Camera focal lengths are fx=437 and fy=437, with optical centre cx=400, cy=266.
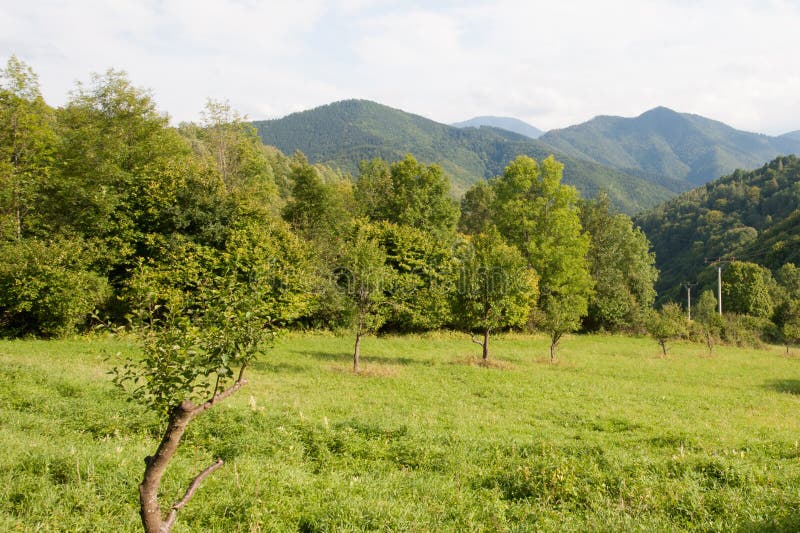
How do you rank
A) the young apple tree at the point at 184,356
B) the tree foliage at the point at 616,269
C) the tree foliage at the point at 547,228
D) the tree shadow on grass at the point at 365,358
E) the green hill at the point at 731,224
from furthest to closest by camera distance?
1. the green hill at the point at 731,224
2. the tree foliage at the point at 616,269
3. the tree foliage at the point at 547,228
4. the tree shadow on grass at the point at 365,358
5. the young apple tree at the point at 184,356

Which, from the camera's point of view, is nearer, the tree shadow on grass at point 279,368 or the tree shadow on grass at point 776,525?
the tree shadow on grass at point 776,525

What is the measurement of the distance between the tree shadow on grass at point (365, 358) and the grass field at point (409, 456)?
4710mm

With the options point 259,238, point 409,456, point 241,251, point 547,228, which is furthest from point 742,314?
point 409,456

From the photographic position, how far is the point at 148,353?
17.1 ft

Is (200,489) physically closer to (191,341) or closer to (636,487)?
(191,341)

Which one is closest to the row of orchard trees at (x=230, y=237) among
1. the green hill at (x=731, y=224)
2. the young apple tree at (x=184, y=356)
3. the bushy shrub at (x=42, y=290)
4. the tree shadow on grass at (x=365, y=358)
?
the bushy shrub at (x=42, y=290)

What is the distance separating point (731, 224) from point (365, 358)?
126 meters

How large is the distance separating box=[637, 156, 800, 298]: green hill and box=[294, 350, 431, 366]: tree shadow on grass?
9093 centimetres

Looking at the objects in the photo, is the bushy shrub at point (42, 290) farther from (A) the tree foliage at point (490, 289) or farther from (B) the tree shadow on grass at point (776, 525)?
(B) the tree shadow on grass at point (776, 525)

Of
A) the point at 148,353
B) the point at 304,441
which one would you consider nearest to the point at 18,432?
the point at 304,441

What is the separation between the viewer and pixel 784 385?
23.1 m

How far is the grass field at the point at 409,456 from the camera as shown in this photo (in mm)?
6910

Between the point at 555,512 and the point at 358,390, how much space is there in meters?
11.7

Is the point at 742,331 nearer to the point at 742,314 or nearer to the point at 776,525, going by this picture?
the point at 742,314
